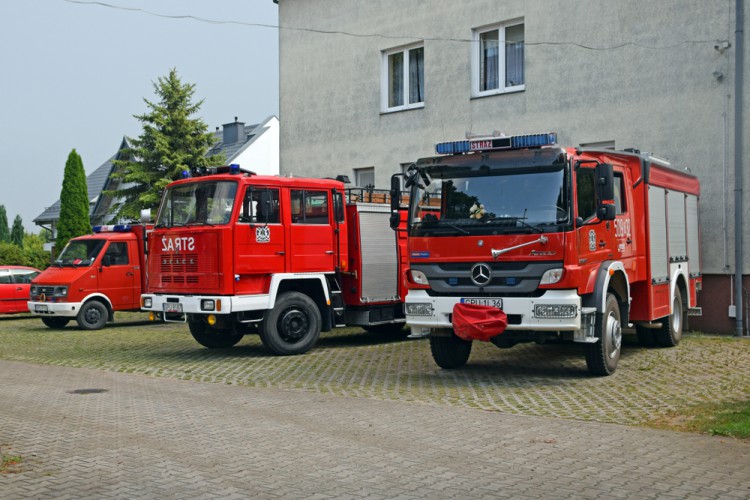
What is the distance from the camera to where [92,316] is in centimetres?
2027

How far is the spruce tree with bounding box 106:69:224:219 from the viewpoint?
33938mm

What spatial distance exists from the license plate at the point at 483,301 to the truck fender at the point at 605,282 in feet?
3.42

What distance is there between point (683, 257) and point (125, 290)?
1274 centimetres

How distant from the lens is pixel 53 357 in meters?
14.5

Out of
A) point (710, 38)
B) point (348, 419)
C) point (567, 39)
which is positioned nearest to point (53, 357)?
point (348, 419)

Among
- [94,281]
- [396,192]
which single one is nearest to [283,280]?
[396,192]

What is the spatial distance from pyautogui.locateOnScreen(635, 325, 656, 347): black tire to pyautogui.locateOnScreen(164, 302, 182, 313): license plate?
7.26 metres

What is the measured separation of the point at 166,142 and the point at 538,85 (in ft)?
63.8

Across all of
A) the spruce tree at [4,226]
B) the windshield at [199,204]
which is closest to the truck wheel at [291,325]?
the windshield at [199,204]

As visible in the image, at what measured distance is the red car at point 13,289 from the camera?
23766 mm

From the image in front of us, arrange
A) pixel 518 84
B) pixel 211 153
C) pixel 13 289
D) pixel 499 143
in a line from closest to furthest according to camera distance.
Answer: pixel 499 143, pixel 518 84, pixel 13 289, pixel 211 153

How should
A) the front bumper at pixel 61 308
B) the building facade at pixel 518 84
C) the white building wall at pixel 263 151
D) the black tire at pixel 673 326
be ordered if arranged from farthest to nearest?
the white building wall at pixel 263 151 < the front bumper at pixel 61 308 < the building facade at pixel 518 84 < the black tire at pixel 673 326

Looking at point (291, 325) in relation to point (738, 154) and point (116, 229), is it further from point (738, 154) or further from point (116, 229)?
point (116, 229)

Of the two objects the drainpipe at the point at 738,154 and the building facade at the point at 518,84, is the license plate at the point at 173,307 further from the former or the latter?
the drainpipe at the point at 738,154
